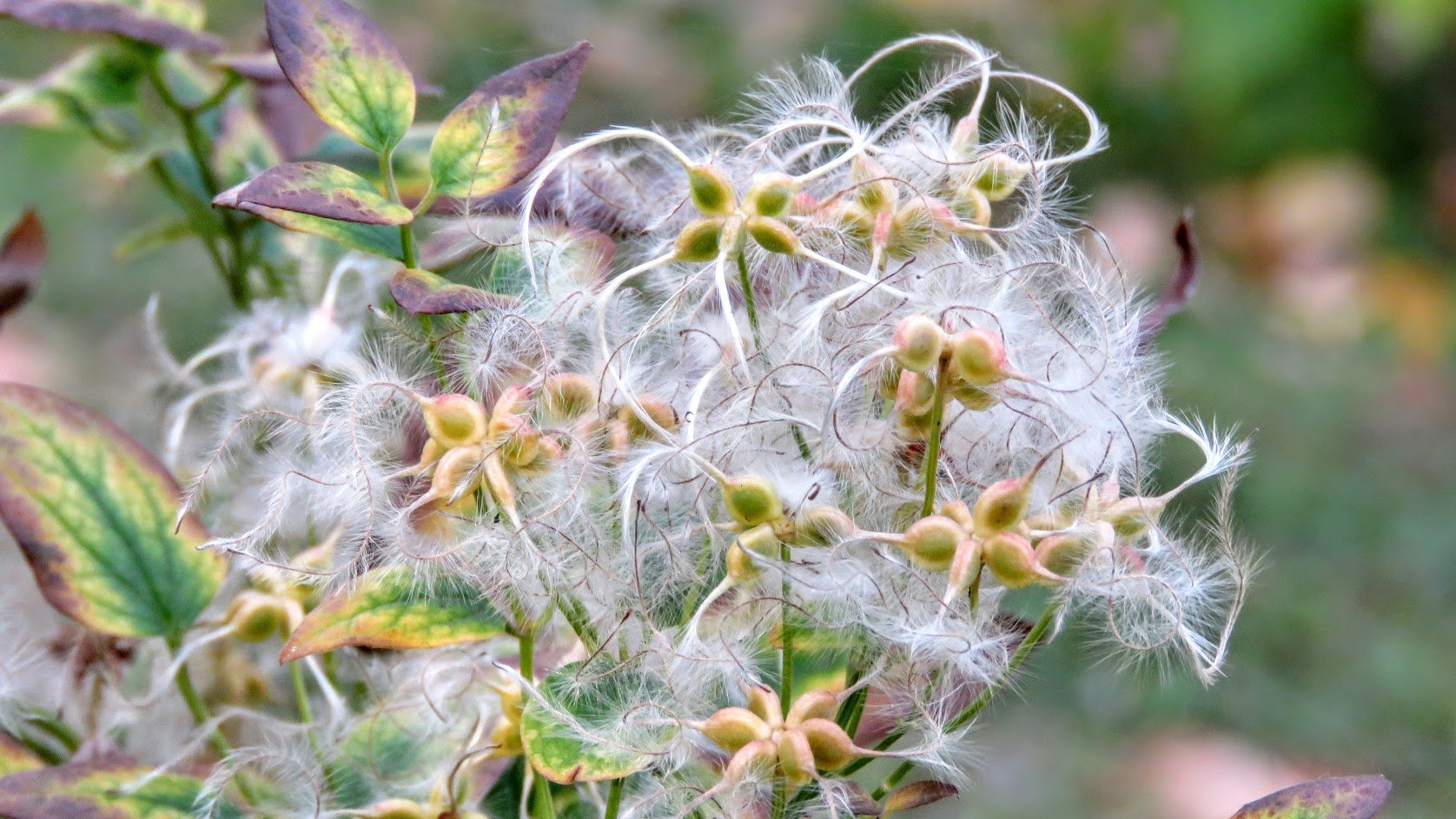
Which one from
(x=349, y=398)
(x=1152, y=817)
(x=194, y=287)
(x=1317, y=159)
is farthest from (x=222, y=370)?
(x=1317, y=159)

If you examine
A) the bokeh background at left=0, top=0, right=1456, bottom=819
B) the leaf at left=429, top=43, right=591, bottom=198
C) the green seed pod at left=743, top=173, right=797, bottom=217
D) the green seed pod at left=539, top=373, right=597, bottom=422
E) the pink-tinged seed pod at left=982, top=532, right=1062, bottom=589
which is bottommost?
the bokeh background at left=0, top=0, right=1456, bottom=819

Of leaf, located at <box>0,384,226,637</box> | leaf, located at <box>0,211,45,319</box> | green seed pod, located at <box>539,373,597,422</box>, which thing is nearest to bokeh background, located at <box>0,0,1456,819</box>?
leaf, located at <box>0,211,45,319</box>

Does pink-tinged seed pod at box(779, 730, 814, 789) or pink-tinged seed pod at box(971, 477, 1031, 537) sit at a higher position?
pink-tinged seed pod at box(971, 477, 1031, 537)

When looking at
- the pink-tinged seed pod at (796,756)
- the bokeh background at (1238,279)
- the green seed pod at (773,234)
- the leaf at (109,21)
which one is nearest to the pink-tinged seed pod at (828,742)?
the pink-tinged seed pod at (796,756)

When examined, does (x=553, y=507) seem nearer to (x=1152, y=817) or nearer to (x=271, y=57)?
(x=271, y=57)

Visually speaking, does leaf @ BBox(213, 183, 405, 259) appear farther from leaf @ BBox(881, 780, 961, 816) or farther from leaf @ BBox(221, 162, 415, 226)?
leaf @ BBox(881, 780, 961, 816)

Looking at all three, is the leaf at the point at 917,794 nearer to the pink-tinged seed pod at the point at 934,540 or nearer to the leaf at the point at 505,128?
the pink-tinged seed pod at the point at 934,540
